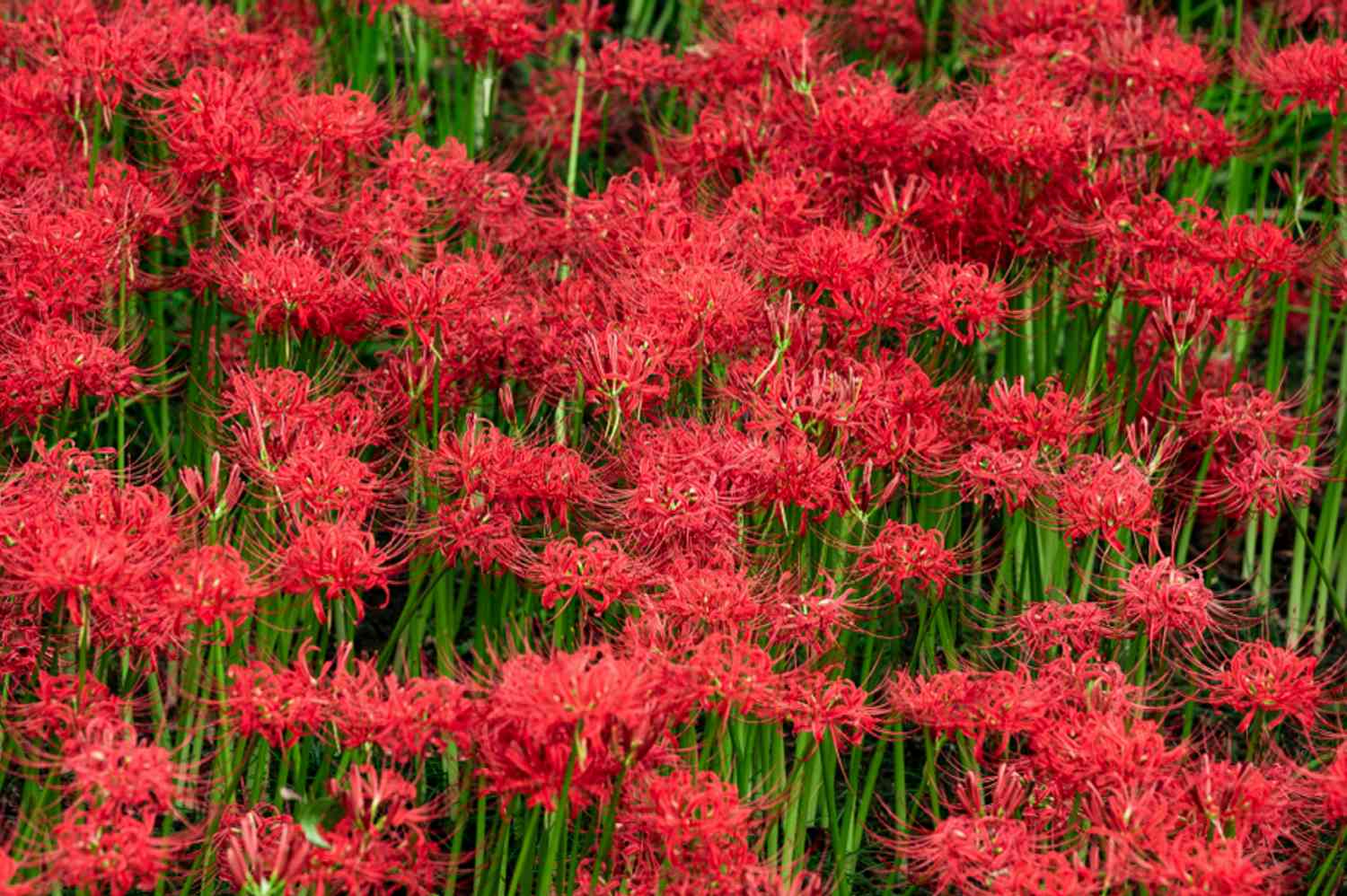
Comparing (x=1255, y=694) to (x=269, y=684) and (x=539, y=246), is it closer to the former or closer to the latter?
(x=269, y=684)

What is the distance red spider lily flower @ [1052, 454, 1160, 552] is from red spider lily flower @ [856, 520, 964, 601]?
0.80 feet

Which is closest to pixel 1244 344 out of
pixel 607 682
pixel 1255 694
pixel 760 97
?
pixel 760 97

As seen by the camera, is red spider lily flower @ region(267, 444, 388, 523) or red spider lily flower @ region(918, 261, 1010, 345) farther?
red spider lily flower @ region(918, 261, 1010, 345)

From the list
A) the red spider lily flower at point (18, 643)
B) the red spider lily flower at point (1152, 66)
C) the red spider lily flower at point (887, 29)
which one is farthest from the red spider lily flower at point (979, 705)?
the red spider lily flower at point (887, 29)

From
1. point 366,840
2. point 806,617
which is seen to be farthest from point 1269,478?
point 366,840

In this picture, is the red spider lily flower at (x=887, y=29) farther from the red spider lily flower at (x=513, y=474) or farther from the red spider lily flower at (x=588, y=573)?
the red spider lily flower at (x=588, y=573)

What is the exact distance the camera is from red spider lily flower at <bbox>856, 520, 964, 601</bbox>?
3.57 metres

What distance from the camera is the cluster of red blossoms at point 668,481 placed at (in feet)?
9.95

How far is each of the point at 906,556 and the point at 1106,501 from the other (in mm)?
383

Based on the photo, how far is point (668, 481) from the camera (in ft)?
11.3

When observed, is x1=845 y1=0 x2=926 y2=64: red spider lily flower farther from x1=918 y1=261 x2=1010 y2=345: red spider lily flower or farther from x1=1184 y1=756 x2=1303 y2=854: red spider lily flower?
x1=1184 y1=756 x2=1303 y2=854: red spider lily flower

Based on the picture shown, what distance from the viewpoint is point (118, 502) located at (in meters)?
3.23

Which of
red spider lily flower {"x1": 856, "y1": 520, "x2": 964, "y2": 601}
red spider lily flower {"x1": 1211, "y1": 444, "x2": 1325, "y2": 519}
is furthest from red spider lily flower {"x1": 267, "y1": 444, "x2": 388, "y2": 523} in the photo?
red spider lily flower {"x1": 1211, "y1": 444, "x2": 1325, "y2": 519}

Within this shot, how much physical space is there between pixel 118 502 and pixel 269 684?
480 mm
